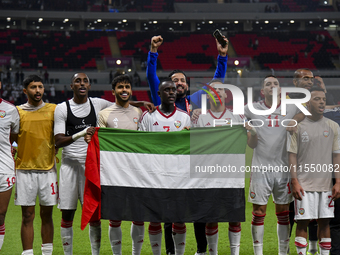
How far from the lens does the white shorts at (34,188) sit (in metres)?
4.62

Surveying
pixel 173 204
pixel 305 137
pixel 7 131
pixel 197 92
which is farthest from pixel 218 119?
pixel 7 131

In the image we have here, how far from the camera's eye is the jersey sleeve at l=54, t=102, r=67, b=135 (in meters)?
4.59

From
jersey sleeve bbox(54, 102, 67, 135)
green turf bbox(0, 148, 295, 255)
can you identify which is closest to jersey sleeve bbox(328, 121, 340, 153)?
green turf bbox(0, 148, 295, 255)

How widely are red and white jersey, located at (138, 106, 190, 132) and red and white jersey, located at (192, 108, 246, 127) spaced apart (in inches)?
8.4

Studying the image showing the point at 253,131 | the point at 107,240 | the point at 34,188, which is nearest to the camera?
the point at 253,131

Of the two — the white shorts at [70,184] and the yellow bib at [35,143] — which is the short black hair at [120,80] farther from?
the white shorts at [70,184]

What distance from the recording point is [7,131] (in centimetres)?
455

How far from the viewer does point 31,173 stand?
4664 mm

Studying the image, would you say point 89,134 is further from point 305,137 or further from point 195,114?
point 305,137

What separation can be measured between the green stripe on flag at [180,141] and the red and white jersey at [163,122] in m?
0.12

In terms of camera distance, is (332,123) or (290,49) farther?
(290,49)

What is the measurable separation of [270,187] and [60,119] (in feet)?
7.68

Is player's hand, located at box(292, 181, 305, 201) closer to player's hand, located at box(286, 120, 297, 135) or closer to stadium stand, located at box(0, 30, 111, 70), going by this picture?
player's hand, located at box(286, 120, 297, 135)

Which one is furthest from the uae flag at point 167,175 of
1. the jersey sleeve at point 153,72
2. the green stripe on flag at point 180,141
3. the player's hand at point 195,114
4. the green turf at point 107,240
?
the green turf at point 107,240
